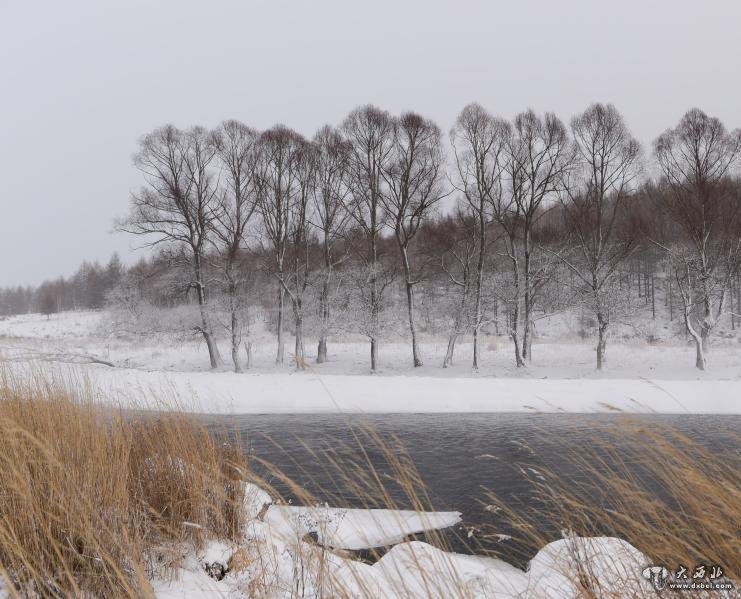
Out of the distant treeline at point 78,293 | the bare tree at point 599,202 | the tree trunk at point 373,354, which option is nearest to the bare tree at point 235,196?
the tree trunk at point 373,354

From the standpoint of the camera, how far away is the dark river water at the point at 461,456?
4.95 m

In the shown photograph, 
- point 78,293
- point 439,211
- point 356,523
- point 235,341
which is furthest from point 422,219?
point 78,293

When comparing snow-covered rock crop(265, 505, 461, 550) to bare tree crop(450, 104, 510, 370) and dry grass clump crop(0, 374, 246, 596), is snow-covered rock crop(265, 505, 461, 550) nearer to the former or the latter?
dry grass clump crop(0, 374, 246, 596)

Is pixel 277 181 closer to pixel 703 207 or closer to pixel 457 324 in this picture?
pixel 457 324

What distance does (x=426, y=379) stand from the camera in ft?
48.2

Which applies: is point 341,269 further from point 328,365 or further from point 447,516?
point 447,516

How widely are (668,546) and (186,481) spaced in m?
3.31

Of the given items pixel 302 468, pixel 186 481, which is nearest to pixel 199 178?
pixel 302 468

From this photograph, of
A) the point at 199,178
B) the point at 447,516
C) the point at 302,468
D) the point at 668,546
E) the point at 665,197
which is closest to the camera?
the point at 668,546

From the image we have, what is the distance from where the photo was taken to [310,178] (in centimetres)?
2200

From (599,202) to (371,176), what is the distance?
10.6m

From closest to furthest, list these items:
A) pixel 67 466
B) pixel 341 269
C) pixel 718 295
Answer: pixel 67 466
pixel 718 295
pixel 341 269

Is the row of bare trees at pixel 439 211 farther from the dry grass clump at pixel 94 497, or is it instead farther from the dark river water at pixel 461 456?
the dry grass clump at pixel 94 497

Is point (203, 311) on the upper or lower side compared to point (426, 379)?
upper
